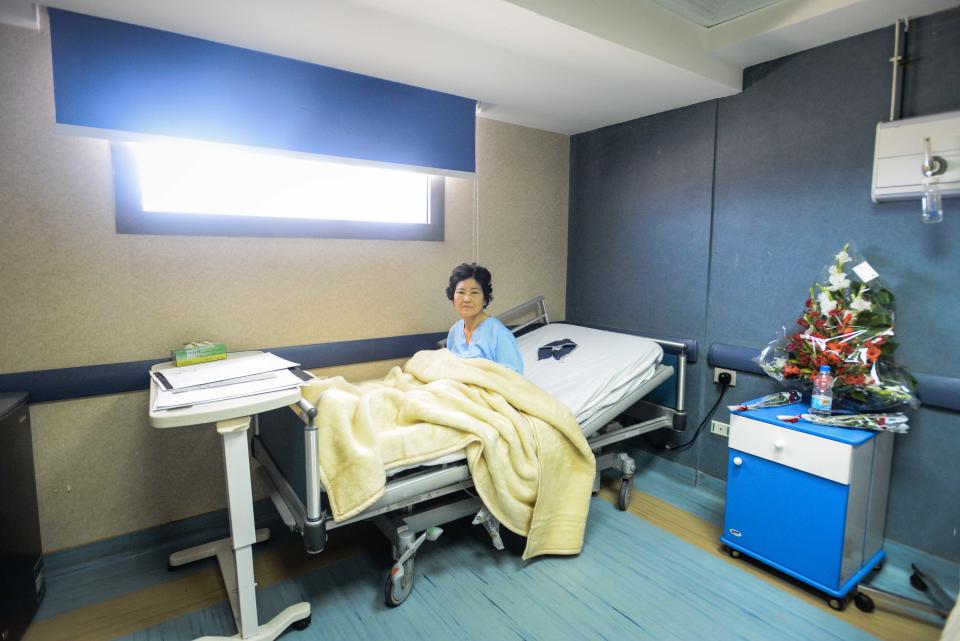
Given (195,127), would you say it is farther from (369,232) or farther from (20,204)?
(369,232)

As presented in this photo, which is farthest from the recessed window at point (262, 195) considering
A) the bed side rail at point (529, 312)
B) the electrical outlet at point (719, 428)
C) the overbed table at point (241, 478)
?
the electrical outlet at point (719, 428)

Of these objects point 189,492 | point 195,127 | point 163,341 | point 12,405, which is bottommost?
point 189,492

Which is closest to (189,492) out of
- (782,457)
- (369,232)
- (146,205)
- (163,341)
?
(163,341)

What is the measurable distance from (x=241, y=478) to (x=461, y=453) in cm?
74

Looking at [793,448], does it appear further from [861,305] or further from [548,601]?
[548,601]

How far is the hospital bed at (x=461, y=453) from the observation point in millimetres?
1683

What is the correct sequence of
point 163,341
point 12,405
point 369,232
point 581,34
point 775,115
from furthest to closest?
point 369,232
point 775,115
point 163,341
point 581,34
point 12,405

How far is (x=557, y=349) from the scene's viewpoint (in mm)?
2799

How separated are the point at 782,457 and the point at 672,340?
1.03 metres

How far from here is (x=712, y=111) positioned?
8.95 feet

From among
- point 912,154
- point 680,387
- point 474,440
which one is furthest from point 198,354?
point 912,154

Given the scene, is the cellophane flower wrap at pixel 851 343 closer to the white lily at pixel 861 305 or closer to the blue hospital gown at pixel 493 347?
the white lily at pixel 861 305

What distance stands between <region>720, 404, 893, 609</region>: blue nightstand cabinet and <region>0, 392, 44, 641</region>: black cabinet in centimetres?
265

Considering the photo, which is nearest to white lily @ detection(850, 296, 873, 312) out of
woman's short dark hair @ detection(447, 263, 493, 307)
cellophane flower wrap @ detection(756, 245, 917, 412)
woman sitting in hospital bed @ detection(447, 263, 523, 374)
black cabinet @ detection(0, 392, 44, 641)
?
cellophane flower wrap @ detection(756, 245, 917, 412)
